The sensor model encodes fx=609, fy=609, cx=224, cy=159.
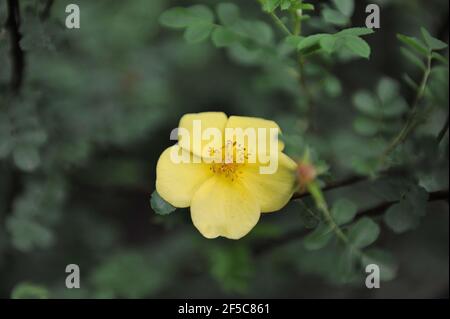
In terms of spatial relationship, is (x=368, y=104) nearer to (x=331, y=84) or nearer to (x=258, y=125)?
(x=331, y=84)

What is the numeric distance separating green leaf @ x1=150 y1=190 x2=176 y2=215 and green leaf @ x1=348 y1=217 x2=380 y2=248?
1.31 feet

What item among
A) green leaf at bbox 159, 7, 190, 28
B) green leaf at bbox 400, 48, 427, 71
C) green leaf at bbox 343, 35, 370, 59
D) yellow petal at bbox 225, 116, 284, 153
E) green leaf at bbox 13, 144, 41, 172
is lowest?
yellow petal at bbox 225, 116, 284, 153

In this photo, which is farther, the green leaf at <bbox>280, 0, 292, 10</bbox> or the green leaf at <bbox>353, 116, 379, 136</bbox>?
the green leaf at <bbox>353, 116, 379, 136</bbox>

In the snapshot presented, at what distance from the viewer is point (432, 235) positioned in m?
2.33

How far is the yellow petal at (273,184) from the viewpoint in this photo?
4.28 ft

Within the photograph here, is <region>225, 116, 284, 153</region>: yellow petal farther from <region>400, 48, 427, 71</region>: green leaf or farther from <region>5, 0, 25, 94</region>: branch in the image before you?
<region>5, 0, 25, 94</region>: branch

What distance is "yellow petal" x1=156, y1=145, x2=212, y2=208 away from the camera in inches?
50.4

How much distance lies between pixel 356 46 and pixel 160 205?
20.6 inches

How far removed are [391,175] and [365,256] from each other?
0.19 metres

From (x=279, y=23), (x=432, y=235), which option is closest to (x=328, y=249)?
(x=432, y=235)

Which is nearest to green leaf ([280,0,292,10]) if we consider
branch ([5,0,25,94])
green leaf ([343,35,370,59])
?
green leaf ([343,35,370,59])

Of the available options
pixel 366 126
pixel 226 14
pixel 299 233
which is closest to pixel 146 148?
pixel 299 233

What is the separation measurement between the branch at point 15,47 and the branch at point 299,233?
89 centimetres

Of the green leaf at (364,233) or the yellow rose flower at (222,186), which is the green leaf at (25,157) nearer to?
the yellow rose flower at (222,186)
